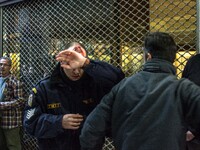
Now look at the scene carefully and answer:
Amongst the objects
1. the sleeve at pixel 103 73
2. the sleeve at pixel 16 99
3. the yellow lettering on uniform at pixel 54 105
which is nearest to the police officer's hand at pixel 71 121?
the yellow lettering on uniform at pixel 54 105

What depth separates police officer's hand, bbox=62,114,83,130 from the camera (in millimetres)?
2242

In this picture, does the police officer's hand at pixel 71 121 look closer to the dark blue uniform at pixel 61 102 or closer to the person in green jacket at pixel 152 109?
the dark blue uniform at pixel 61 102

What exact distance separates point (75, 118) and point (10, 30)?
3.38 metres

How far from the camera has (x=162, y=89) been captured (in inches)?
66.4

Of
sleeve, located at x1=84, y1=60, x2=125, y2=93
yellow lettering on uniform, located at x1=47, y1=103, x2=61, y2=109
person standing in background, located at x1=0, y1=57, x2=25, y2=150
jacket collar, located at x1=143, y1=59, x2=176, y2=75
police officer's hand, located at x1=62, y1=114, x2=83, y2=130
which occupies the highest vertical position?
jacket collar, located at x1=143, y1=59, x2=176, y2=75

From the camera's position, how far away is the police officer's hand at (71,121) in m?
2.24

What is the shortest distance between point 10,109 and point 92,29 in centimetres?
183

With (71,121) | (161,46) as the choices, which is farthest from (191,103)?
(71,121)

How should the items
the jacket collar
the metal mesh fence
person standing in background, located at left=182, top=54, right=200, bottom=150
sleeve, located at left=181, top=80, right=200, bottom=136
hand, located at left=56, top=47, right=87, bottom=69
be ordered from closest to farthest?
sleeve, located at left=181, top=80, right=200, bottom=136 → the jacket collar → hand, located at left=56, top=47, right=87, bottom=69 → person standing in background, located at left=182, top=54, right=200, bottom=150 → the metal mesh fence

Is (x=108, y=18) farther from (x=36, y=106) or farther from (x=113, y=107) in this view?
(x=113, y=107)

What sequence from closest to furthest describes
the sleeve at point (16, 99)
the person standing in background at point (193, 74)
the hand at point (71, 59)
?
the hand at point (71, 59)
the person standing in background at point (193, 74)
the sleeve at point (16, 99)

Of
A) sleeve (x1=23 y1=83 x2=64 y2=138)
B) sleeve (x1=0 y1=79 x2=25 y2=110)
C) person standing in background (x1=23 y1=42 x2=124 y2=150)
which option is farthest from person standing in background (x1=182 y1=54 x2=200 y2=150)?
sleeve (x1=0 y1=79 x2=25 y2=110)

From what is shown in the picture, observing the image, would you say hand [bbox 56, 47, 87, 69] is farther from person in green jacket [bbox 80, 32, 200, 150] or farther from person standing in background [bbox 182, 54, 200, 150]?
person standing in background [bbox 182, 54, 200, 150]

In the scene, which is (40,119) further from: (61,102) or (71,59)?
(71,59)
